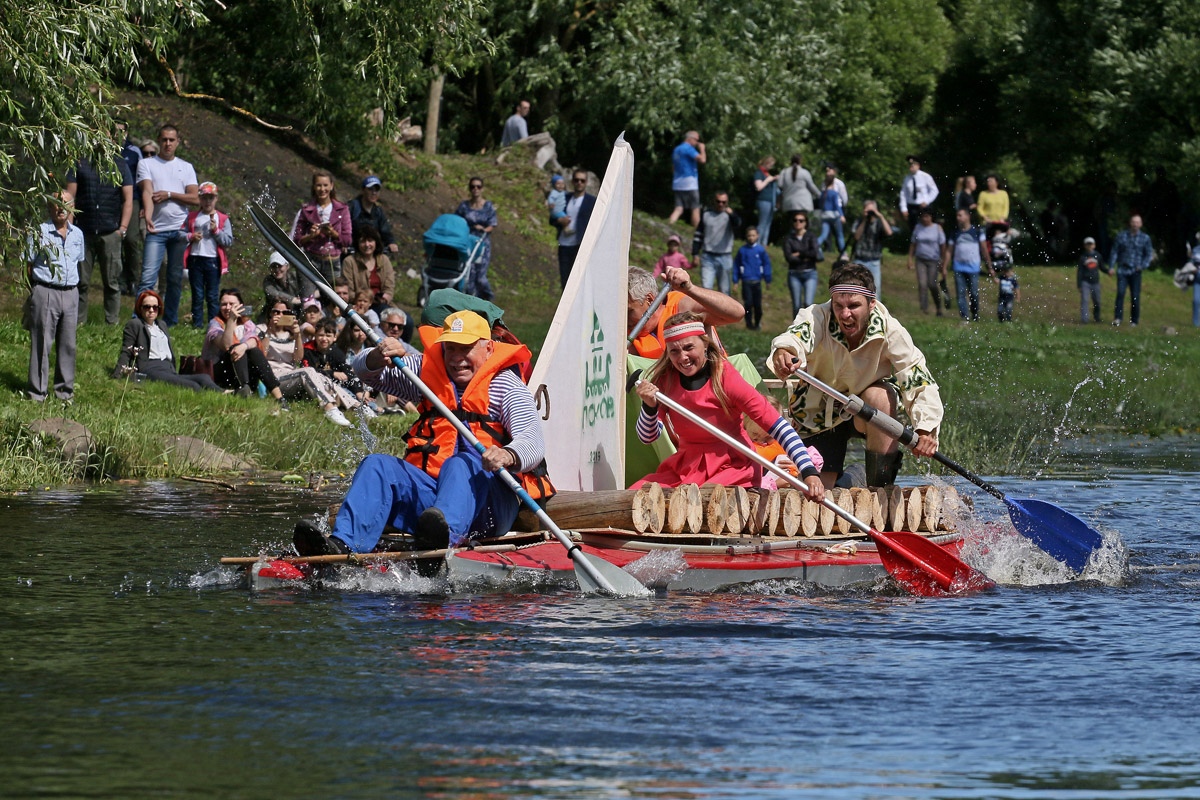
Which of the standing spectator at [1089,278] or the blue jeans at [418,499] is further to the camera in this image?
the standing spectator at [1089,278]

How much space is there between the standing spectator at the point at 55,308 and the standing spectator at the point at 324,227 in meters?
3.80

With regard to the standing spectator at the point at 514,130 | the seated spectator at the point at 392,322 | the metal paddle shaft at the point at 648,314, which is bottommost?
the metal paddle shaft at the point at 648,314

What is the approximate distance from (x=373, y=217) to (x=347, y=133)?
7598 millimetres

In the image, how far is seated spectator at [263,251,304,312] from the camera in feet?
61.9

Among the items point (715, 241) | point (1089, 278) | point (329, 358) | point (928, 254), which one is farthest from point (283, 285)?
point (1089, 278)

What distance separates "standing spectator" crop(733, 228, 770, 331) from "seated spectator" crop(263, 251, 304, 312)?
6846 millimetres

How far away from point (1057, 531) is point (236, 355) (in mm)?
8965

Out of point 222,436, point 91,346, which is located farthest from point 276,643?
point 91,346

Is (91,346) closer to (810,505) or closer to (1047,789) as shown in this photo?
(810,505)

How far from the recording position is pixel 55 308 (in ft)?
51.5

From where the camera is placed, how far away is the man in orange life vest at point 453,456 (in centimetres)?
949

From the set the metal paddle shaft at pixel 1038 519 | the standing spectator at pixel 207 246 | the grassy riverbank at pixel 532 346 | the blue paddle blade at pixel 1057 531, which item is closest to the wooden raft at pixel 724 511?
the metal paddle shaft at pixel 1038 519

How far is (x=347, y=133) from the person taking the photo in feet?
90.6

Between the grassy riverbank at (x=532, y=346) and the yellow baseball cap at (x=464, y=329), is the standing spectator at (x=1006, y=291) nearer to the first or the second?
the grassy riverbank at (x=532, y=346)
